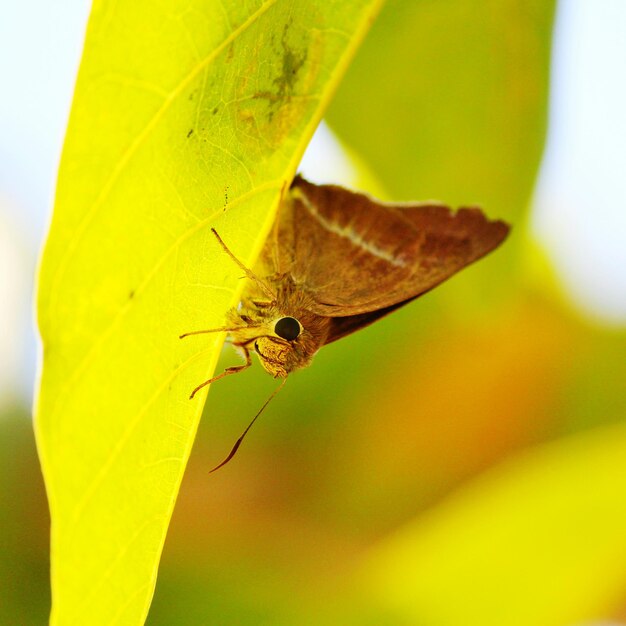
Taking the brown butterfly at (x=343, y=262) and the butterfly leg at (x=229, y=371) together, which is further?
the brown butterfly at (x=343, y=262)

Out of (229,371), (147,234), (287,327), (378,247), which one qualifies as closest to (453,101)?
(378,247)

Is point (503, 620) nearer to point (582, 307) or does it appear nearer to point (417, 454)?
point (417, 454)

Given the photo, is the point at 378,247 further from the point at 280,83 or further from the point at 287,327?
the point at 280,83

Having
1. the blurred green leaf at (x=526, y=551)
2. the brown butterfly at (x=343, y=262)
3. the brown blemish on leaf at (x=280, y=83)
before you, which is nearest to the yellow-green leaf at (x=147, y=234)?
the brown blemish on leaf at (x=280, y=83)

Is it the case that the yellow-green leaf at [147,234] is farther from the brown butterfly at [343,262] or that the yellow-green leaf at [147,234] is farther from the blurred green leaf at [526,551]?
the blurred green leaf at [526,551]

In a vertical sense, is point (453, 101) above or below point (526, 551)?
above

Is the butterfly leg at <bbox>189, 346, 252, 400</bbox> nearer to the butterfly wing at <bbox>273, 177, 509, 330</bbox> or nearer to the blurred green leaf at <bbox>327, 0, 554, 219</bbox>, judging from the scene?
the butterfly wing at <bbox>273, 177, 509, 330</bbox>

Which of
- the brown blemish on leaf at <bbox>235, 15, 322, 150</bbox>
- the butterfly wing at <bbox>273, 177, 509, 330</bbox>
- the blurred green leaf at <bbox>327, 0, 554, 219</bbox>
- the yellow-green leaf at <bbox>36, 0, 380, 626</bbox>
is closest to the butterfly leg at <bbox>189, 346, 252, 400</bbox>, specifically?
the yellow-green leaf at <bbox>36, 0, 380, 626</bbox>
